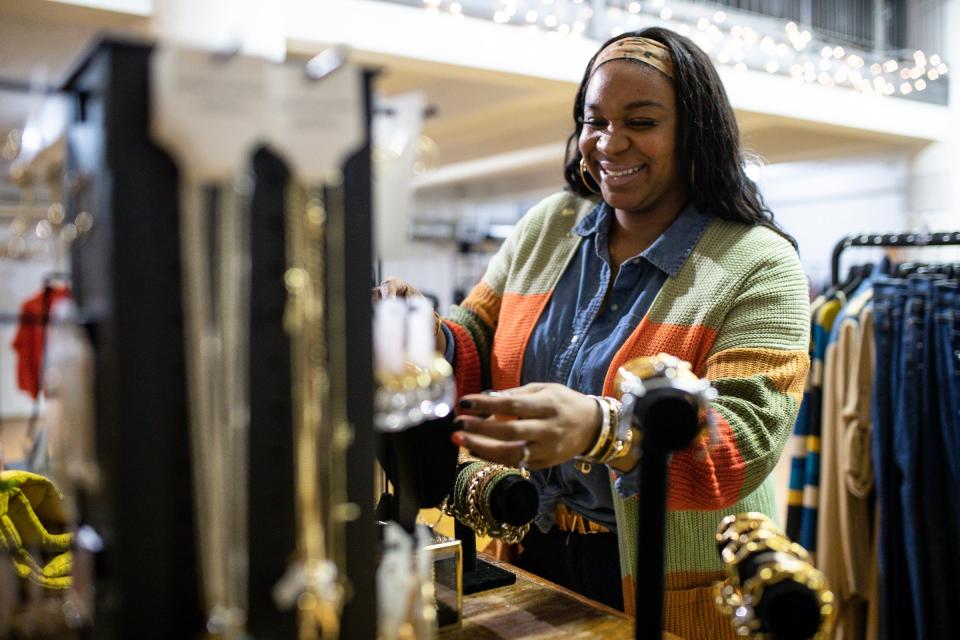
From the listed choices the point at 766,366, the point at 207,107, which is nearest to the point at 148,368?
the point at 207,107

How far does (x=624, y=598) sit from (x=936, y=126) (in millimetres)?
6172

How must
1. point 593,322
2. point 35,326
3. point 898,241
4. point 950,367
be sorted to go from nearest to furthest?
1. point 35,326
2. point 593,322
3. point 950,367
4. point 898,241

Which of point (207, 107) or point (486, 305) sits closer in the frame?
point (207, 107)

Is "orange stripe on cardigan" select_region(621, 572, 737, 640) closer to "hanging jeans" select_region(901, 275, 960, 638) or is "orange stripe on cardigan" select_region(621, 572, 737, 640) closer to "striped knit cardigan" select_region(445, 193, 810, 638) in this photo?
"striped knit cardigan" select_region(445, 193, 810, 638)

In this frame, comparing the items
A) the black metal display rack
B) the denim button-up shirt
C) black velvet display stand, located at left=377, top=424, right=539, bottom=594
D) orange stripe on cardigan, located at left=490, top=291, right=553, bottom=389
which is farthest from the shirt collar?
the black metal display rack

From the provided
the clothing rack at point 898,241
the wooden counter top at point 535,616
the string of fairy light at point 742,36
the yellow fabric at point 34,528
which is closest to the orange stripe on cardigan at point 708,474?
the wooden counter top at point 535,616

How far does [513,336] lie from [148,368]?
0.81m

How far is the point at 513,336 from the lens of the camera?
50.8 inches

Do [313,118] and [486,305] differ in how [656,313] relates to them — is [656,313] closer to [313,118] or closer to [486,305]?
[486,305]

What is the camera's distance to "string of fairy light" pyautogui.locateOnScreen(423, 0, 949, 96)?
4262 mm

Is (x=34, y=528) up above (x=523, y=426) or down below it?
below

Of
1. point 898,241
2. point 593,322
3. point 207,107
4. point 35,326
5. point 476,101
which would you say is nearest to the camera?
point 207,107

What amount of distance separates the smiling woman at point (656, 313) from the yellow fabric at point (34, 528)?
44cm

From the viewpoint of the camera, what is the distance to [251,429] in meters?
0.55
